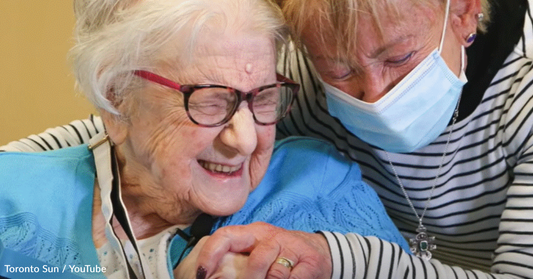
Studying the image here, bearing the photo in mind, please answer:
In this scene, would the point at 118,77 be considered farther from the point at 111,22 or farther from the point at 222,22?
the point at 222,22

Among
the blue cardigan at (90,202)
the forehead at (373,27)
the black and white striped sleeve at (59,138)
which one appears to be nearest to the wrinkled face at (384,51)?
the forehead at (373,27)

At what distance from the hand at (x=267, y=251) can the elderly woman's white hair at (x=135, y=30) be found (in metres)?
0.35

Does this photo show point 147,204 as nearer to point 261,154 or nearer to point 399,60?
point 261,154

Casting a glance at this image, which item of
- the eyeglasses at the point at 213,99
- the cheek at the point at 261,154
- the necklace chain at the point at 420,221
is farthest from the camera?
the necklace chain at the point at 420,221

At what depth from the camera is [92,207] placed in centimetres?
152

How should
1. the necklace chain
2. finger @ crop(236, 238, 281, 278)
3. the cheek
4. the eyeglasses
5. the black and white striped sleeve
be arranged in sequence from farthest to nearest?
the black and white striped sleeve < the necklace chain < the cheek < the eyeglasses < finger @ crop(236, 238, 281, 278)

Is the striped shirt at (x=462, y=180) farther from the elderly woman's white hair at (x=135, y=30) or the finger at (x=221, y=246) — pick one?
the elderly woman's white hair at (x=135, y=30)

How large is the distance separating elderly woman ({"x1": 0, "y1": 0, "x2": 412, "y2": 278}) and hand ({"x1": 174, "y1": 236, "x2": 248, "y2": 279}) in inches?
0.5

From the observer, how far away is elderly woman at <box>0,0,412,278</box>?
1.34 meters

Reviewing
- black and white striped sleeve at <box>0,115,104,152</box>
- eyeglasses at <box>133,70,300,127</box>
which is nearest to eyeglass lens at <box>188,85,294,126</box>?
eyeglasses at <box>133,70,300,127</box>

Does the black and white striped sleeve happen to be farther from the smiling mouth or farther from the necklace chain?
the necklace chain

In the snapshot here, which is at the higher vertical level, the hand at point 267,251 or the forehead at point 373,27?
the forehead at point 373,27

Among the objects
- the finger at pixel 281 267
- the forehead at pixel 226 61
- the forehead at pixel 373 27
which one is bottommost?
the finger at pixel 281 267

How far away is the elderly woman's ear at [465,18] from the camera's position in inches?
58.4
